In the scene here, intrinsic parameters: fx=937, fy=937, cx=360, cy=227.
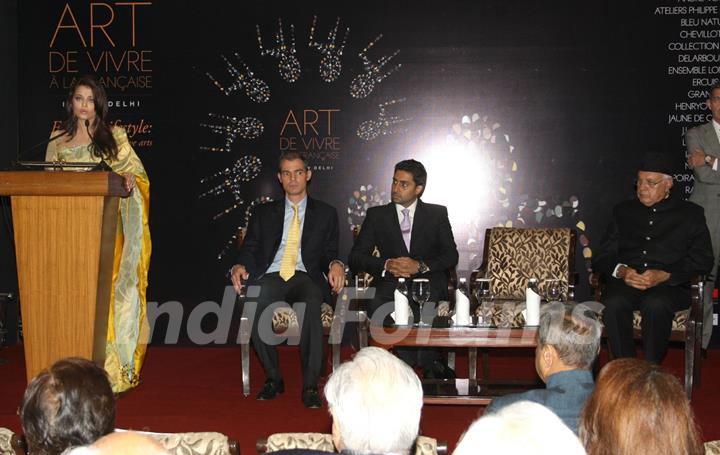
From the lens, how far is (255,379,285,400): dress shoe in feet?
17.5

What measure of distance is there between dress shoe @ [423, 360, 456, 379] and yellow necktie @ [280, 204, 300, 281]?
1026 millimetres

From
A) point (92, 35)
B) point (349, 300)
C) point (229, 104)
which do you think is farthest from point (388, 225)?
point (92, 35)

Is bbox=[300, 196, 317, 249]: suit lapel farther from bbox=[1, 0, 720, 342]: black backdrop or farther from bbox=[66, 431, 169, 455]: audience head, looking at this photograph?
bbox=[66, 431, 169, 455]: audience head

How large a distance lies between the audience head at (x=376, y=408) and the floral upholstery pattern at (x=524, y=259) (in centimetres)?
447

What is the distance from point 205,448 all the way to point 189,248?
5.43 meters

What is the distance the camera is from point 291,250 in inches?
232

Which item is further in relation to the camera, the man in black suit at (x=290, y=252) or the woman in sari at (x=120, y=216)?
the man in black suit at (x=290, y=252)

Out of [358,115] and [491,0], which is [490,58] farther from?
[358,115]

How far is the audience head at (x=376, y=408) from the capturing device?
1978mm

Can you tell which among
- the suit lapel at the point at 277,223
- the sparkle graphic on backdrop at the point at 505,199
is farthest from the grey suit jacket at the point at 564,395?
the sparkle graphic on backdrop at the point at 505,199

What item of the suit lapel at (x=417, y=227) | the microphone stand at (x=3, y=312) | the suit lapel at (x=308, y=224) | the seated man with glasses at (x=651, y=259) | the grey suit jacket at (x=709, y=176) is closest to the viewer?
the seated man with glasses at (x=651, y=259)

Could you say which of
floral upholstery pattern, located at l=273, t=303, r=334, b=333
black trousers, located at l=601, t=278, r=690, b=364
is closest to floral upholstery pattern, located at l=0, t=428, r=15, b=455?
floral upholstery pattern, located at l=273, t=303, r=334, b=333

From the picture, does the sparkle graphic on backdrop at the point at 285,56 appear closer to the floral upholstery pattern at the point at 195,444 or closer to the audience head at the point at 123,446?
the floral upholstery pattern at the point at 195,444

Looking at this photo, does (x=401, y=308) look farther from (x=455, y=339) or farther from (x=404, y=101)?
(x=404, y=101)
